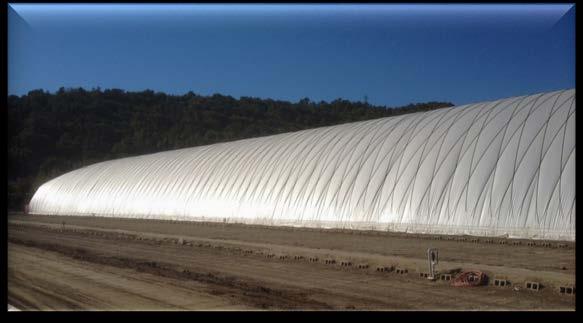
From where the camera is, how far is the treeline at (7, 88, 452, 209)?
254 ft

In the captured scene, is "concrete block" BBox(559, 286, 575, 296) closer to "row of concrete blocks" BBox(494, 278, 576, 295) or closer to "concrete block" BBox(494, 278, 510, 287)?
"row of concrete blocks" BBox(494, 278, 576, 295)

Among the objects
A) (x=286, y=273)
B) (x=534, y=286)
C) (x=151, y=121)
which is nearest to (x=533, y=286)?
(x=534, y=286)

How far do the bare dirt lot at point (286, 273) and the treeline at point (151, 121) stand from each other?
41800 mm

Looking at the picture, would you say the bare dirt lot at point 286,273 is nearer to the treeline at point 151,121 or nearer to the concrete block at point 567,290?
the concrete block at point 567,290

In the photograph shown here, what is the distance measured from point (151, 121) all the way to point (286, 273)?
11727 centimetres

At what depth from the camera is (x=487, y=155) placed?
25.0 metres

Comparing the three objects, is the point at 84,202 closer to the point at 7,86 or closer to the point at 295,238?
the point at 295,238

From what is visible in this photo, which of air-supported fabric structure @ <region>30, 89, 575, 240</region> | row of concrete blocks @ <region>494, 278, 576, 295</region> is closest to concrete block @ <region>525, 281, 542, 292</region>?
row of concrete blocks @ <region>494, 278, 576, 295</region>

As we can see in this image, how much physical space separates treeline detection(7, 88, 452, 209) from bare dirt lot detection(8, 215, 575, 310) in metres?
41.8

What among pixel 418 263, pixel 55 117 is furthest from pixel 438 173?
pixel 55 117

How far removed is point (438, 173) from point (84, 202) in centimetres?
4257

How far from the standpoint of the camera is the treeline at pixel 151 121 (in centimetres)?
7739

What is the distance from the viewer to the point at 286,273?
1644cm

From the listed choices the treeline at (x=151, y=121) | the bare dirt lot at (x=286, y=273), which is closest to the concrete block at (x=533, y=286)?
the bare dirt lot at (x=286, y=273)
